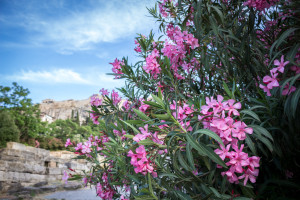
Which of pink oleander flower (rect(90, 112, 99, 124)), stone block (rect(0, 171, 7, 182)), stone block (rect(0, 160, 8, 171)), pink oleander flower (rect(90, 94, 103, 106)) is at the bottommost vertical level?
stone block (rect(0, 171, 7, 182))

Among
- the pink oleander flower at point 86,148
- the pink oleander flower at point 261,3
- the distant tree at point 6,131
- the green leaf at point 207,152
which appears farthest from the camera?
the distant tree at point 6,131

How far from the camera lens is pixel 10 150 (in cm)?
734

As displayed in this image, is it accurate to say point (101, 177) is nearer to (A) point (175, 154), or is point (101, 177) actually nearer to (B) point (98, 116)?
(B) point (98, 116)

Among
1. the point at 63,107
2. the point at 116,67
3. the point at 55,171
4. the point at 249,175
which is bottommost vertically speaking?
the point at 55,171

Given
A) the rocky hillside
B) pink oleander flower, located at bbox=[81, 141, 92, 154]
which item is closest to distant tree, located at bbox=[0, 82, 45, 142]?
pink oleander flower, located at bbox=[81, 141, 92, 154]

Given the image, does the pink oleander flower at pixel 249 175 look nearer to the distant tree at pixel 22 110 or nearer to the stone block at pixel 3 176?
the stone block at pixel 3 176

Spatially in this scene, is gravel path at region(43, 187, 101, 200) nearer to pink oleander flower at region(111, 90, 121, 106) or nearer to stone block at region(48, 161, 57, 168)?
pink oleander flower at region(111, 90, 121, 106)

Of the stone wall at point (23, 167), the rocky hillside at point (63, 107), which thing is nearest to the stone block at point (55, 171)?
the stone wall at point (23, 167)

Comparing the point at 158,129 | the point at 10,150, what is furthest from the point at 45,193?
the point at 158,129

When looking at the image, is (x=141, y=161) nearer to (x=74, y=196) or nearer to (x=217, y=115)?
(x=217, y=115)

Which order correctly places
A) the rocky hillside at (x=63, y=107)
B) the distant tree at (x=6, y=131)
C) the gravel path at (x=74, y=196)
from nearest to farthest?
the gravel path at (x=74, y=196) < the distant tree at (x=6, y=131) < the rocky hillside at (x=63, y=107)

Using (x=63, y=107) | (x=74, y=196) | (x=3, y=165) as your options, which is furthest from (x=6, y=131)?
(x=63, y=107)

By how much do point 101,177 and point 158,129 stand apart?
1.19m

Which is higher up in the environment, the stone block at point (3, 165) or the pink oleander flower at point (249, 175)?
the pink oleander flower at point (249, 175)
